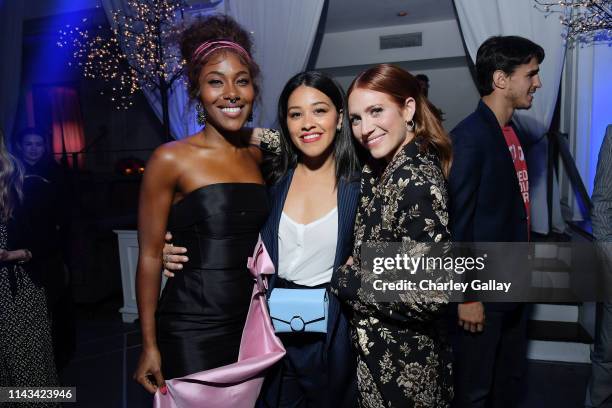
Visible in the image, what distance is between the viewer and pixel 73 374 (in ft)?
10.4

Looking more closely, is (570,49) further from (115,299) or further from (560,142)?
(115,299)

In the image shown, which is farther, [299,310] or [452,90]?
Result: [452,90]

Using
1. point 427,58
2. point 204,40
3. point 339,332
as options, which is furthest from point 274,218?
point 427,58

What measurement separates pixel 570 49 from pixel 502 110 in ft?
6.88

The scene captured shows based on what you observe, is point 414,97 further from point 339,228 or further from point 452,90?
point 452,90

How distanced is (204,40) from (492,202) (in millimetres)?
1314

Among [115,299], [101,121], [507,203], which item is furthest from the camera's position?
[101,121]

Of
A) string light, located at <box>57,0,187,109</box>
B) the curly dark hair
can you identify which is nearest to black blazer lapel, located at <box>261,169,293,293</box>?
the curly dark hair

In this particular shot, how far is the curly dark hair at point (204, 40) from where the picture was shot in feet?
4.97

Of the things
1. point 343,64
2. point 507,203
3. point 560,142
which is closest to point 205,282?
point 507,203

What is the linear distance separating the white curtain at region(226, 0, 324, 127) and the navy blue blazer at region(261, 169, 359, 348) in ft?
8.50

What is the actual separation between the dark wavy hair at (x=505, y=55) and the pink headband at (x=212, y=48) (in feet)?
4.11

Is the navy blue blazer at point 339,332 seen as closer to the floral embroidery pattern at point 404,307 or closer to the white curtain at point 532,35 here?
the floral embroidery pattern at point 404,307

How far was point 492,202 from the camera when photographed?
6.24 feet
